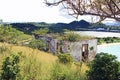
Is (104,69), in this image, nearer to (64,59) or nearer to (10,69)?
(10,69)

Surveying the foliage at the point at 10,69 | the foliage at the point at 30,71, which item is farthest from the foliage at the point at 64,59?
the foliage at the point at 10,69

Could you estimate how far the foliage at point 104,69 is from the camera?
835 centimetres

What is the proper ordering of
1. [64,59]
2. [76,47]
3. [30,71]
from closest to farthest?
[30,71], [64,59], [76,47]

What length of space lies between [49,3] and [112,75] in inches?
95.1

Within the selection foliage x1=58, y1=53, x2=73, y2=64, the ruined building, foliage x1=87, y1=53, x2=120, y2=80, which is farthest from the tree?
the ruined building

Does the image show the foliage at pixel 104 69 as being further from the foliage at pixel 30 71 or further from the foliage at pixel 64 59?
the foliage at pixel 64 59

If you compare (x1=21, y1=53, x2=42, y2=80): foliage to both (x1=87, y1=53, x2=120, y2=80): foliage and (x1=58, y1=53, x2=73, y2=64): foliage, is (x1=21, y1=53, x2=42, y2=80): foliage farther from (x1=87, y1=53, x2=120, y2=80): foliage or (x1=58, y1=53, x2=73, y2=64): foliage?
(x1=58, y1=53, x2=73, y2=64): foliage

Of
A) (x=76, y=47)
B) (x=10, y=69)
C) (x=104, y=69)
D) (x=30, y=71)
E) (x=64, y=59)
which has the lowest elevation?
(x=76, y=47)

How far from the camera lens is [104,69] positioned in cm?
840

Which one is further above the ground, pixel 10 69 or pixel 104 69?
pixel 10 69

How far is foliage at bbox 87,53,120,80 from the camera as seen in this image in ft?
27.4

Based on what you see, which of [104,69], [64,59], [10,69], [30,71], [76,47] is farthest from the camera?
[76,47]

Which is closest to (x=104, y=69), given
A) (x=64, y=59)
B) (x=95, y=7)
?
(x=95, y=7)

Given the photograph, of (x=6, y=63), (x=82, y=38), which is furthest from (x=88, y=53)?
(x=6, y=63)
